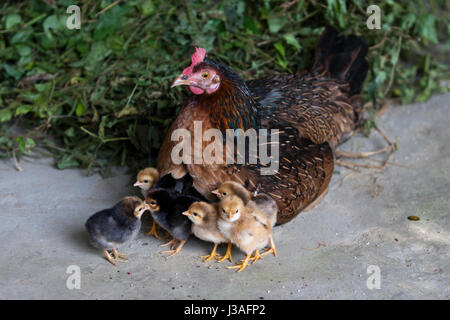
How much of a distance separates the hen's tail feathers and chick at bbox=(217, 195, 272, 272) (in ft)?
5.71

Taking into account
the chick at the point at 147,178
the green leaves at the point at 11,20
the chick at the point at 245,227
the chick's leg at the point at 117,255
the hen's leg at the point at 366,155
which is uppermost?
the green leaves at the point at 11,20

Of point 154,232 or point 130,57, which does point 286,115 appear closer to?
point 154,232

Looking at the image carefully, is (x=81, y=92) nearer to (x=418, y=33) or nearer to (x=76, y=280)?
(x=76, y=280)

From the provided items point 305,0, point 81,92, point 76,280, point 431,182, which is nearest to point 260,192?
point 76,280

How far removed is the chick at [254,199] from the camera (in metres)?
3.44

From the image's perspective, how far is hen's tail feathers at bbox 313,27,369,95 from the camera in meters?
4.66

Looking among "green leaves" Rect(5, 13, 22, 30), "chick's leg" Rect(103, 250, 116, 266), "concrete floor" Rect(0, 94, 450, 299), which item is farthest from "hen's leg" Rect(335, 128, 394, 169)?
"green leaves" Rect(5, 13, 22, 30)

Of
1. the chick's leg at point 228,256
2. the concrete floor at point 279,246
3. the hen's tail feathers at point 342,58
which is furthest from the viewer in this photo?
the hen's tail feathers at point 342,58

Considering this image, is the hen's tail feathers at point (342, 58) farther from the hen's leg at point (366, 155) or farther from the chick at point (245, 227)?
the chick at point (245, 227)

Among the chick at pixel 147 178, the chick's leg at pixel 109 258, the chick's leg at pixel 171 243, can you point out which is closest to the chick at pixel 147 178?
the chick at pixel 147 178

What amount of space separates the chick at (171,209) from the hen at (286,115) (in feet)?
0.49

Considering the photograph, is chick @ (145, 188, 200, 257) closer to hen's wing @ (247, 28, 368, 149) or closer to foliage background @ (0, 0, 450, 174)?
hen's wing @ (247, 28, 368, 149)

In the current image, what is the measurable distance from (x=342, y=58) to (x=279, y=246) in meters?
1.84

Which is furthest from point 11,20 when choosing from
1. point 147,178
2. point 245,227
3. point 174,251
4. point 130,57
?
point 245,227
